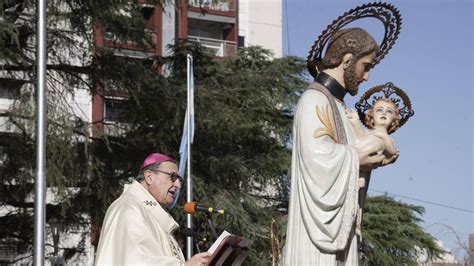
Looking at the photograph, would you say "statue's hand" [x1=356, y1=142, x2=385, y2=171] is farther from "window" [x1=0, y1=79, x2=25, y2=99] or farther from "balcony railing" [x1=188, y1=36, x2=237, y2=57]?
"balcony railing" [x1=188, y1=36, x2=237, y2=57]

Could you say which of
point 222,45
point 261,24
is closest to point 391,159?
point 222,45

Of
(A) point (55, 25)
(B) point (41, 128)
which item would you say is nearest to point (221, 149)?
(A) point (55, 25)

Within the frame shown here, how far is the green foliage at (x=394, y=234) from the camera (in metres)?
31.9

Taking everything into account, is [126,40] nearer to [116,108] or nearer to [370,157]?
[116,108]

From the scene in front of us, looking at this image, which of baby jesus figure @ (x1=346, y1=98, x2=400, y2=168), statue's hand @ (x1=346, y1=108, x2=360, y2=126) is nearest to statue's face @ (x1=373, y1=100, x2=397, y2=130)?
baby jesus figure @ (x1=346, y1=98, x2=400, y2=168)

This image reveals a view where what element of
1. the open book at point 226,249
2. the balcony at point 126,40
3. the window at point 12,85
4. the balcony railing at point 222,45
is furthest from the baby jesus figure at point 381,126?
the balcony railing at point 222,45

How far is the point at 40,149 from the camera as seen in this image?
51.9ft

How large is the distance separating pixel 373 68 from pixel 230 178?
1805cm

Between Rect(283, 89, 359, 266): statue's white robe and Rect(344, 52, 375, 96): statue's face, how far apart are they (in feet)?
1.24

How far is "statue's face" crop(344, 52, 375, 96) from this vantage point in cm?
699

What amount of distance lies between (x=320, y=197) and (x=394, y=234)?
2698cm

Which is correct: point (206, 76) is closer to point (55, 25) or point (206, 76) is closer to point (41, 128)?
point (55, 25)

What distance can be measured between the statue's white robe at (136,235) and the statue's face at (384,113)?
5.02 feet

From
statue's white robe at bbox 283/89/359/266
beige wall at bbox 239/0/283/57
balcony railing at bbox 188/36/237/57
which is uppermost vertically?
beige wall at bbox 239/0/283/57
